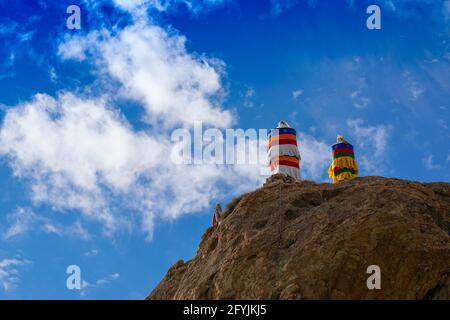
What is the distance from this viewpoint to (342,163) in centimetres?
2328

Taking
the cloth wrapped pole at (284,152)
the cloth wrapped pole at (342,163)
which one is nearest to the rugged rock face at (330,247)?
the cloth wrapped pole at (284,152)

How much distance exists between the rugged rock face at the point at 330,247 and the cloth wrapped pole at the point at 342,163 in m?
5.70

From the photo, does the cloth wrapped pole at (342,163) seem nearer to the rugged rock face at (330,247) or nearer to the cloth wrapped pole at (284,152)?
the cloth wrapped pole at (284,152)

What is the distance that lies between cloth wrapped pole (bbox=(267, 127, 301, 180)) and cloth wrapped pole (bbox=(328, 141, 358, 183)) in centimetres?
184

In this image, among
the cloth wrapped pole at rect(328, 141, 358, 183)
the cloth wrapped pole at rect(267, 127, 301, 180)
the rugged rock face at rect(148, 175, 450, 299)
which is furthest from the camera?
the cloth wrapped pole at rect(328, 141, 358, 183)

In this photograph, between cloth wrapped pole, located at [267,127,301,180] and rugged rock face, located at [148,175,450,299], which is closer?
rugged rock face, located at [148,175,450,299]

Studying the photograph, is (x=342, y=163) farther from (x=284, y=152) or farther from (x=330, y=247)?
(x=330, y=247)

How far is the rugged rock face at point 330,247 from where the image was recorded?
43.5 feet

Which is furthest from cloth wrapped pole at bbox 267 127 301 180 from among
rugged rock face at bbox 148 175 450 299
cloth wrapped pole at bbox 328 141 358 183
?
rugged rock face at bbox 148 175 450 299

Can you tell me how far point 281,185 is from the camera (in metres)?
18.2

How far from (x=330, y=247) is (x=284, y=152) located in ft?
29.1

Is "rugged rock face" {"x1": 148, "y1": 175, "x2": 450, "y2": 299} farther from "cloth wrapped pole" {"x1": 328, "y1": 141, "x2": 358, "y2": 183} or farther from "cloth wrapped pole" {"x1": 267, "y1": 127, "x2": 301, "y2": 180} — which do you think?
"cloth wrapped pole" {"x1": 328, "y1": 141, "x2": 358, "y2": 183}

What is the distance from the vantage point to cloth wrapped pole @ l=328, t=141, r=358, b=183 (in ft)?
75.5
